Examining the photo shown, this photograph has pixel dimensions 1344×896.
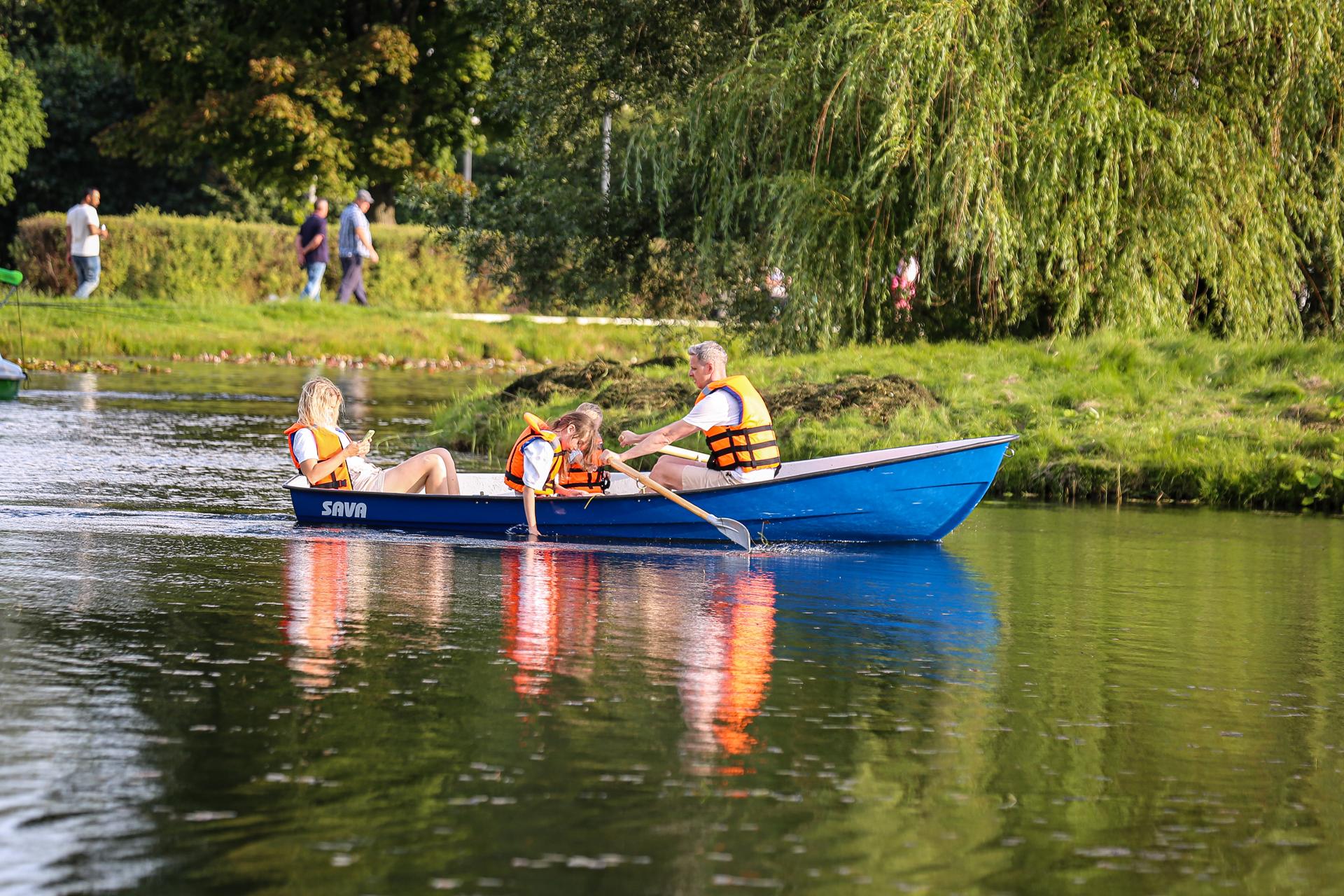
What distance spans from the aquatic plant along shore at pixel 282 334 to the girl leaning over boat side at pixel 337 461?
670 inches

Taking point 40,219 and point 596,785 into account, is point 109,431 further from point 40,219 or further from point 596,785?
point 40,219

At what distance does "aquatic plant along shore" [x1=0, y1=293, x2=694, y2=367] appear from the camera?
30922mm

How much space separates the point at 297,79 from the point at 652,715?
31.4 m

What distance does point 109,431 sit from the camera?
19.0 meters

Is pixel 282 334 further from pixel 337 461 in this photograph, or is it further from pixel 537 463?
pixel 537 463

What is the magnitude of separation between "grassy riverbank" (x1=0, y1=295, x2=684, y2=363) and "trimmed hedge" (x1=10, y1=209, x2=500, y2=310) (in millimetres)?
2000

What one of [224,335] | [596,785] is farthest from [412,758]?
[224,335]

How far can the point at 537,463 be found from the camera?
41.0 feet

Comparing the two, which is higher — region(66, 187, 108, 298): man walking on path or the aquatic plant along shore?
region(66, 187, 108, 298): man walking on path

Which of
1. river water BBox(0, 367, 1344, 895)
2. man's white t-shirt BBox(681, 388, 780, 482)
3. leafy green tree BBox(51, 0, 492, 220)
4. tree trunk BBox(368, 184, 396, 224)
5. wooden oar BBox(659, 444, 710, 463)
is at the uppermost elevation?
leafy green tree BBox(51, 0, 492, 220)

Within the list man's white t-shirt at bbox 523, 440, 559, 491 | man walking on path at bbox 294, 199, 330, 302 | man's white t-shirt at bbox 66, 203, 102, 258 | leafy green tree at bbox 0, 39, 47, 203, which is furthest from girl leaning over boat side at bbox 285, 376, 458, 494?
leafy green tree at bbox 0, 39, 47, 203

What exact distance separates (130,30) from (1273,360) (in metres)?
27.5

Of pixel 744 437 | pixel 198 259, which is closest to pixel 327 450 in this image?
pixel 744 437

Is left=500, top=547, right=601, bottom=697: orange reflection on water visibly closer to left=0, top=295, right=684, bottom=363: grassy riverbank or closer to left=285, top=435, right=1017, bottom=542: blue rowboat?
left=285, top=435, right=1017, bottom=542: blue rowboat
